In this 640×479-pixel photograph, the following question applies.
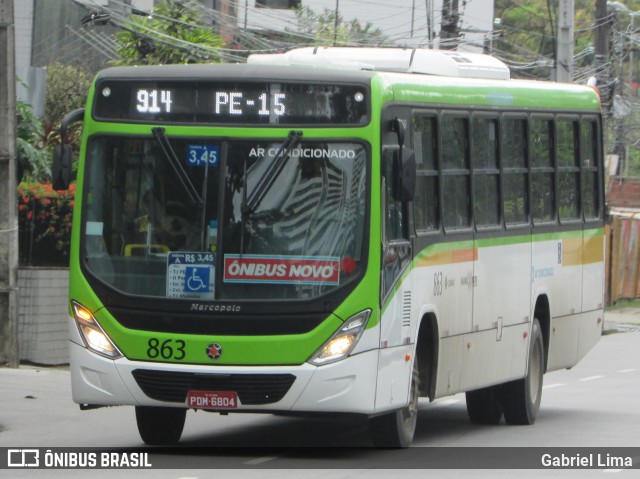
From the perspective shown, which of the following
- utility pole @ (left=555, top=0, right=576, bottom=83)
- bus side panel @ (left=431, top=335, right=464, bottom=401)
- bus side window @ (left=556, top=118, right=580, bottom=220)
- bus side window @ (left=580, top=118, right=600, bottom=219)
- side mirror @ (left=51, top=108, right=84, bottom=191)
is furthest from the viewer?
utility pole @ (left=555, top=0, right=576, bottom=83)

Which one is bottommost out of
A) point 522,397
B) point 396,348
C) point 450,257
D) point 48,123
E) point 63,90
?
point 522,397

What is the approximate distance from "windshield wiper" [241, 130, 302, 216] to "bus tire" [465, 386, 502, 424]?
4.54 m

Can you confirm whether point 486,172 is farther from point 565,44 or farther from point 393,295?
point 565,44

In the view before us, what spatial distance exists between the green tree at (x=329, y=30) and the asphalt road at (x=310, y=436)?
2170cm

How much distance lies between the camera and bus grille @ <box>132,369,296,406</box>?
10836mm

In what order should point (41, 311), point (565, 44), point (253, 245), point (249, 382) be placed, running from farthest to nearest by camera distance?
1. point (565, 44)
2. point (41, 311)
3. point (253, 245)
4. point (249, 382)

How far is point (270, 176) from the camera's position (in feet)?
36.2

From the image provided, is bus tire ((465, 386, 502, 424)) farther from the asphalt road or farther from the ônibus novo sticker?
the ônibus novo sticker

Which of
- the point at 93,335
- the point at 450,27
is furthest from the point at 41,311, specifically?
the point at 450,27

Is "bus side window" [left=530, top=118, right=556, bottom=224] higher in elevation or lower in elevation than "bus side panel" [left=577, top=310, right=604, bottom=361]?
higher

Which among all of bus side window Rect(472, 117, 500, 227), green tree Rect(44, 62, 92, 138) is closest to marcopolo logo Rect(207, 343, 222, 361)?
bus side window Rect(472, 117, 500, 227)

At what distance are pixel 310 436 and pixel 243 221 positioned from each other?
9.79ft

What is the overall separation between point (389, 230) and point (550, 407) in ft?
20.1

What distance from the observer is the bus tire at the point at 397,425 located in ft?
38.7
